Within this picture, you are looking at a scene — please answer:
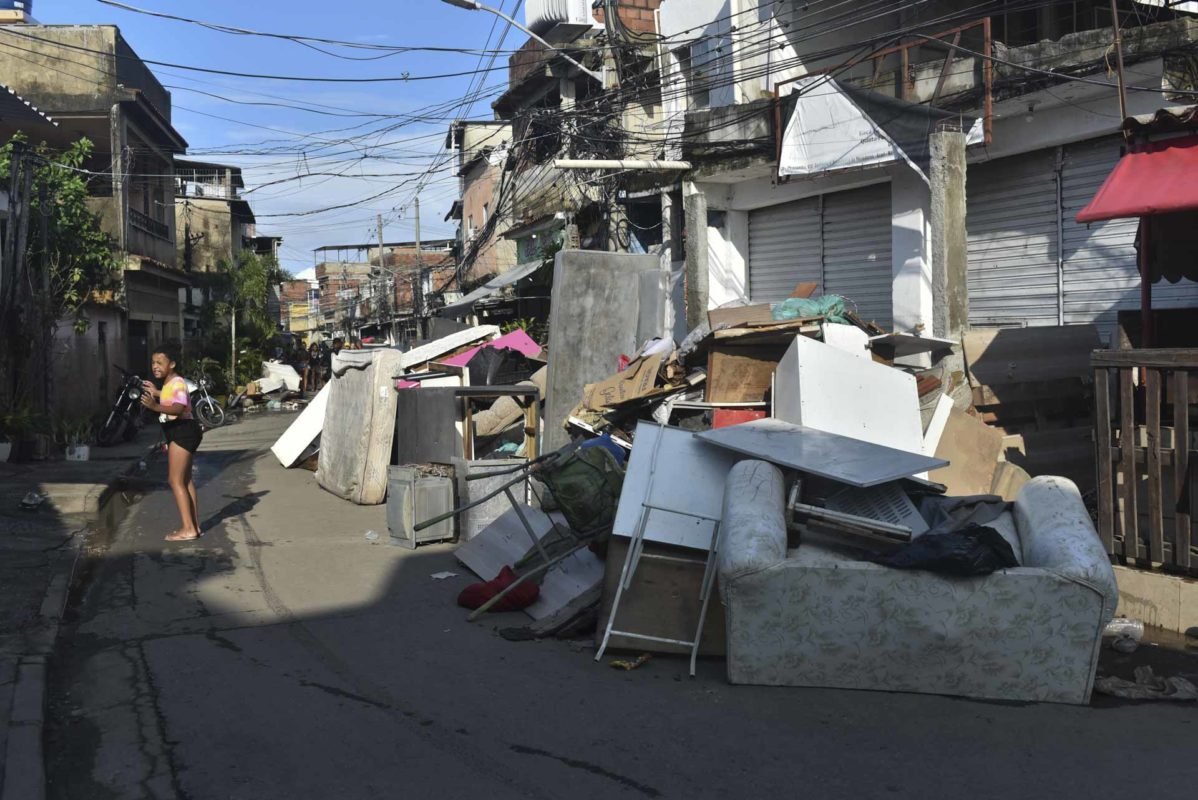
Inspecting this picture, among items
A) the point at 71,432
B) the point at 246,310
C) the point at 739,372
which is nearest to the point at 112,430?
the point at 71,432

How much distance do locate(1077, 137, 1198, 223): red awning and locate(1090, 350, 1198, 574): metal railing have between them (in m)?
1.09

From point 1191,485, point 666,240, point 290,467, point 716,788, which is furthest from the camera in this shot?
point 666,240

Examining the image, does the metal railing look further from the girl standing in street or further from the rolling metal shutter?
the girl standing in street

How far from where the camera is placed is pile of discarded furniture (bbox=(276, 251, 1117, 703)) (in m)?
4.95

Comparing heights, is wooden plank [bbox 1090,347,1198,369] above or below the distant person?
below

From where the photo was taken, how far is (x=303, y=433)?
1448 centimetres

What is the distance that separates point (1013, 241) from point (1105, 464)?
18.8 ft

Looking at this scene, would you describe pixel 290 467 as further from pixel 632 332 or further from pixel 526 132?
pixel 526 132

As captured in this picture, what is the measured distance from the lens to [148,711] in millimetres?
5000

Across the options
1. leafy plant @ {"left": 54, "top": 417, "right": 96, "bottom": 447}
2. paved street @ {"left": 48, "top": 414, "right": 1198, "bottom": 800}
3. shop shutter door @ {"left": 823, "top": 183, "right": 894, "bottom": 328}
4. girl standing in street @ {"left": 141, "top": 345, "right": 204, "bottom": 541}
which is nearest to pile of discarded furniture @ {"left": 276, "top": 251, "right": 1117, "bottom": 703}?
paved street @ {"left": 48, "top": 414, "right": 1198, "bottom": 800}

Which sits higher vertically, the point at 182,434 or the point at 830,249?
the point at 830,249

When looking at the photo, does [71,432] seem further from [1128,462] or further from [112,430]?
[1128,462]

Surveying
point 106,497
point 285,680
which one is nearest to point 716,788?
point 285,680

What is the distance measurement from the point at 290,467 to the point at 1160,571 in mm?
11539
